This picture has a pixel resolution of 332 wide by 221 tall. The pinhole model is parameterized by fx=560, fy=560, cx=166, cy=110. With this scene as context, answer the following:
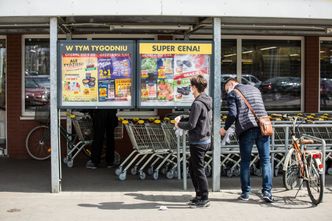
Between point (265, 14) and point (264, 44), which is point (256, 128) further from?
point (264, 44)

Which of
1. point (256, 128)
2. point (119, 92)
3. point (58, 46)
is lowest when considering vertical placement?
point (256, 128)

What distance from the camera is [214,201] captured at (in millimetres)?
7996

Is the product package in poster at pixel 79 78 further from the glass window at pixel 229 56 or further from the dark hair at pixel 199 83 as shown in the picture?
the glass window at pixel 229 56

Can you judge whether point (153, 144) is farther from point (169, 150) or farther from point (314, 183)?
point (314, 183)

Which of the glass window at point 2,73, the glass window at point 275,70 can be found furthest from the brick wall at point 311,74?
the glass window at point 2,73

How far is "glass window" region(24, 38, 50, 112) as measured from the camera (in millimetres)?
11828

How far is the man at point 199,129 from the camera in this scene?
24.1 feet

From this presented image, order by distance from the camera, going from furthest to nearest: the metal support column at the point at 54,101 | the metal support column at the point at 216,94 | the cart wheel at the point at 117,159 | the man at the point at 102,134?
the cart wheel at the point at 117,159 → the man at the point at 102,134 → the metal support column at the point at 216,94 → the metal support column at the point at 54,101

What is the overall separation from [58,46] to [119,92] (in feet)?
3.65

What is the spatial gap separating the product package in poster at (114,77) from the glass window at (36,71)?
12.7 ft

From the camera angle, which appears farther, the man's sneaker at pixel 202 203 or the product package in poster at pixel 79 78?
the product package in poster at pixel 79 78

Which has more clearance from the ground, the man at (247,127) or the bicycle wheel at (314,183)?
the man at (247,127)

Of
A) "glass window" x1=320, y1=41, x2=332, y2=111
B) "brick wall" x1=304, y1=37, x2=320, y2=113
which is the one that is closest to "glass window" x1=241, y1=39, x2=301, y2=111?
"brick wall" x1=304, y1=37, x2=320, y2=113

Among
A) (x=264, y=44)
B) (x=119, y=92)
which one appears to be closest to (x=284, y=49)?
(x=264, y=44)
